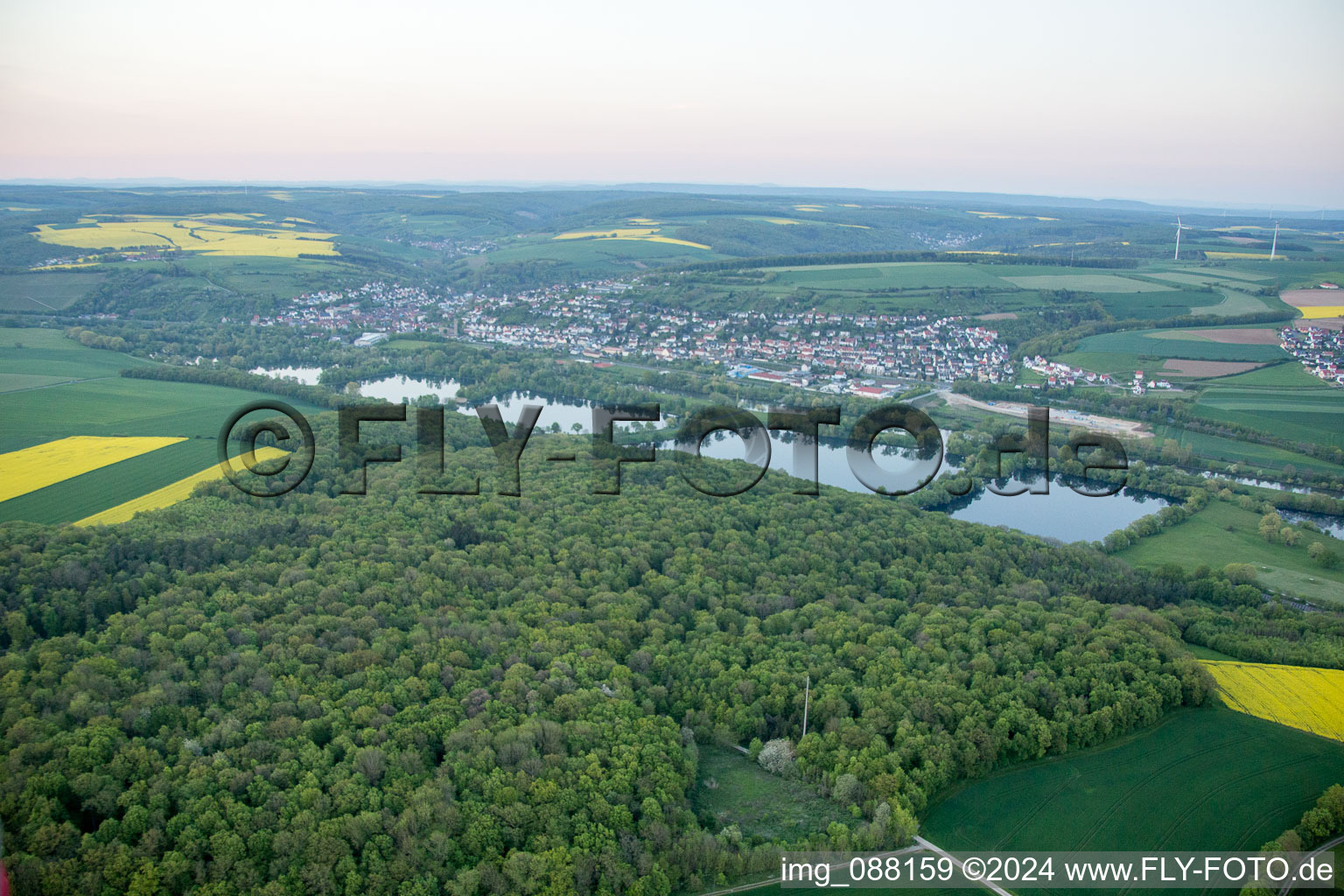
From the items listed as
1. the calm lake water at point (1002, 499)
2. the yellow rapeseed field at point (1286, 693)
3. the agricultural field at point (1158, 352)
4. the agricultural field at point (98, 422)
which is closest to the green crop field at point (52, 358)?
the agricultural field at point (98, 422)

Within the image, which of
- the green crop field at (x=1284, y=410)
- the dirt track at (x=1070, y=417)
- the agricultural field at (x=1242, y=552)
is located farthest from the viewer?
the dirt track at (x=1070, y=417)

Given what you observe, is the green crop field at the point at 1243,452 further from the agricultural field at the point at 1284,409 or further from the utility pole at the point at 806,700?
the utility pole at the point at 806,700

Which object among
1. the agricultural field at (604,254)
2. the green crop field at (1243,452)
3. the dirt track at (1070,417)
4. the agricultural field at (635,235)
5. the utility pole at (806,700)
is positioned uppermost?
the agricultural field at (635,235)

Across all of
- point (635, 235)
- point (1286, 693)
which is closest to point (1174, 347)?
point (1286, 693)

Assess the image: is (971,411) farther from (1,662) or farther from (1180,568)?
(1,662)

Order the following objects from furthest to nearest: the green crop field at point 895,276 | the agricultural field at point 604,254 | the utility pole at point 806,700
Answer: the agricultural field at point 604,254 < the green crop field at point 895,276 < the utility pole at point 806,700

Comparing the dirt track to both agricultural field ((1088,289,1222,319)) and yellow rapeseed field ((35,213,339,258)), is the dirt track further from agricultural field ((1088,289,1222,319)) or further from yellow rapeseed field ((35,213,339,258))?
yellow rapeseed field ((35,213,339,258))

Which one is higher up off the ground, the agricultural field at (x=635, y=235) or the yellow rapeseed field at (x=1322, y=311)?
the agricultural field at (x=635, y=235)
